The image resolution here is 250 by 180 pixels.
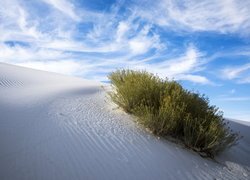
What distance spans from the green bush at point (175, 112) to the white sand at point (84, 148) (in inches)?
9.9

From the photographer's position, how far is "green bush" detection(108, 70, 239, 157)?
6.36 meters

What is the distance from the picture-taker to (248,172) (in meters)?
6.22

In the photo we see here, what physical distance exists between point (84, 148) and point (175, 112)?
2.06 meters

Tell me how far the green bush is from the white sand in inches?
9.9

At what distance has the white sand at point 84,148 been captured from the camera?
14.6 feet

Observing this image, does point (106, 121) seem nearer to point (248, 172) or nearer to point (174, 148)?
point (174, 148)

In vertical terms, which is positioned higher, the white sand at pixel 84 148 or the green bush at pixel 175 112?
the green bush at pixel 175 112

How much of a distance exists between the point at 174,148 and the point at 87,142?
5.61 ft

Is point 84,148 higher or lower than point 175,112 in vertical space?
lower

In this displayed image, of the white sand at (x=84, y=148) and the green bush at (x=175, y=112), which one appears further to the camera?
the green bush at (x=175, y=112)

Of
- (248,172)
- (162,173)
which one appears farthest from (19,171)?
(248,172)

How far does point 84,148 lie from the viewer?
5.13 meters

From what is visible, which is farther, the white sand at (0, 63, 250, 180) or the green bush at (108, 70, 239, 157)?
the green bush at (108, 70, 239, 157)

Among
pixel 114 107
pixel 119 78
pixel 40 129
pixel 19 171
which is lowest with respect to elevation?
pixel 19 171
